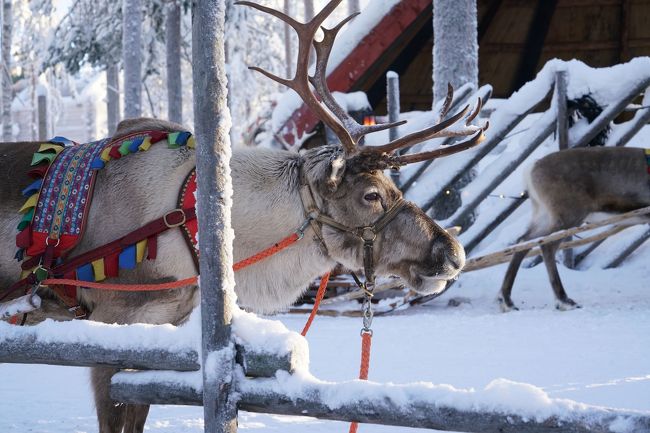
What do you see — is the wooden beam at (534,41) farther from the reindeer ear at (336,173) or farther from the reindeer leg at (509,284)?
the reindeer ear at (336,173)

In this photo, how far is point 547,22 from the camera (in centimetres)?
1438

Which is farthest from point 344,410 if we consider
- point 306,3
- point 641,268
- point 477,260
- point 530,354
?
point 306,3

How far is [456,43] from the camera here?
27.8 feet

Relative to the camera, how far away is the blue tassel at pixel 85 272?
3193mm

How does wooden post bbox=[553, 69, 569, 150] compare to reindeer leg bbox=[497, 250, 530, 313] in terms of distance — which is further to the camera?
wooden post bbox=[553, 69, 569, 150]

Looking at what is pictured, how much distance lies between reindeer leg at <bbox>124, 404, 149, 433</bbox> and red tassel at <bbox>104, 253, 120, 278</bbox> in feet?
2.07

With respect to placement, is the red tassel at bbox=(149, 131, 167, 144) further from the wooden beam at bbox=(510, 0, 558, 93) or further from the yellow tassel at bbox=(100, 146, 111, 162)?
the wooden beam at bbox=(510, 0, 558, 93)

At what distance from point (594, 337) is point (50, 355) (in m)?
4.21

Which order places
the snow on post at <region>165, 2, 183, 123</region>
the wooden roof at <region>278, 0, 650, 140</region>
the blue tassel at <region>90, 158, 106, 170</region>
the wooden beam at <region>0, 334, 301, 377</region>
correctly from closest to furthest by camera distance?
the wooden beam at <region>0, 334, 301, 377</region>, the blue tassel at <region>90, 158, 106, 170</region>, the wooden roof at <region>278, 0, 650, 140</region>, the snow on post at <region>165, 2, 183, 123</region>

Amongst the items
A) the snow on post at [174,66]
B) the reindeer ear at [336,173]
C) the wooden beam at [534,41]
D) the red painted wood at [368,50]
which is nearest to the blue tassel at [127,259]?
the reindeer ear at [336,173]

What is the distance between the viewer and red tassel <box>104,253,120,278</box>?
3.21 metres

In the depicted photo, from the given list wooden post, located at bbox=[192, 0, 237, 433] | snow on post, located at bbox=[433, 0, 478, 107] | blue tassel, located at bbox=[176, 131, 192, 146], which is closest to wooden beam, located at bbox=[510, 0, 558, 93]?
snow on post, located at bbox=[433, 0, 478, 107]

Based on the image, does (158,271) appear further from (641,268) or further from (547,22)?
(547,22)

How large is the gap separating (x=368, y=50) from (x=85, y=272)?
782 cm
